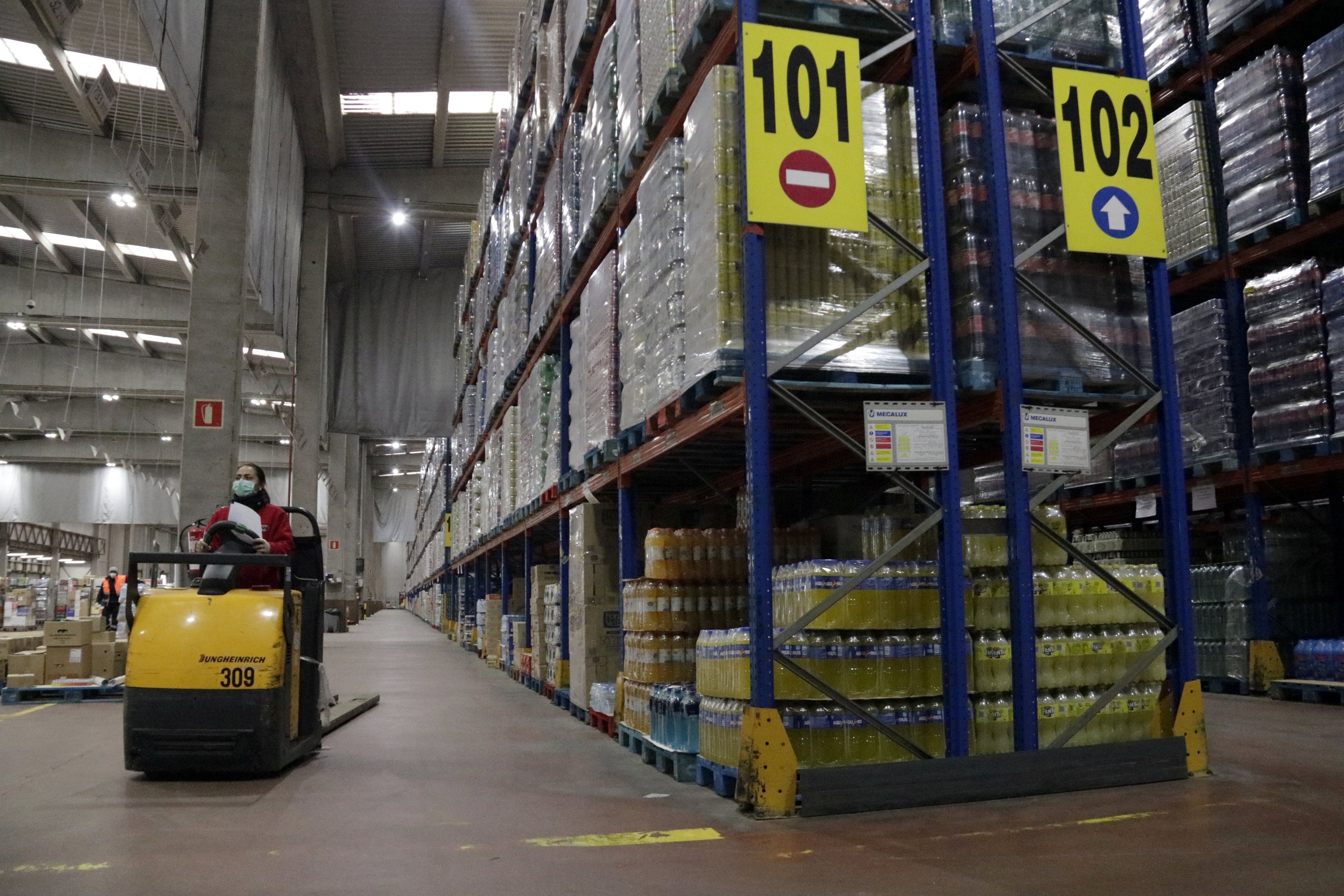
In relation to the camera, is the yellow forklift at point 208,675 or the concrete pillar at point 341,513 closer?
the yellow forklift at point 208,675

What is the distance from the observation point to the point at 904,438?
4.43 m

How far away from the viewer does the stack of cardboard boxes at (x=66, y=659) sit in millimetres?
9539

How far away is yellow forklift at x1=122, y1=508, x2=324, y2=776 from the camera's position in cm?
495

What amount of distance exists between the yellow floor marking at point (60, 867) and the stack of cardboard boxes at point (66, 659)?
680cm

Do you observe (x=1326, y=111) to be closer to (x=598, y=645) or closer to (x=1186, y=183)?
(x=1186, y=183)

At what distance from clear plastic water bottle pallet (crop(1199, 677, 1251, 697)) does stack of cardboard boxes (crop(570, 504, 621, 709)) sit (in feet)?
16.8

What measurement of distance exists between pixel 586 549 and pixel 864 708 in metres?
3.40

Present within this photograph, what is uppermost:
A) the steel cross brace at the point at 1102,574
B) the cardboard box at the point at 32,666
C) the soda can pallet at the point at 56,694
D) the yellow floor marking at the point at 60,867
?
the steel cross brace at the point at 1102,574

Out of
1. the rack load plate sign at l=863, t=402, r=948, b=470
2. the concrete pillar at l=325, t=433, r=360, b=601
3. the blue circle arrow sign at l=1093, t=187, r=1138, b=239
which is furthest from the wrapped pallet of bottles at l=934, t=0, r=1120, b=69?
the concrete pillar at l=325, t=433, r=360, b=601

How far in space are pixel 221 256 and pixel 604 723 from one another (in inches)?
353

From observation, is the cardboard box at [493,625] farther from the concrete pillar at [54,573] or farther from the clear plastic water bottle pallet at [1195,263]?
the concrete pillar at [54,573]

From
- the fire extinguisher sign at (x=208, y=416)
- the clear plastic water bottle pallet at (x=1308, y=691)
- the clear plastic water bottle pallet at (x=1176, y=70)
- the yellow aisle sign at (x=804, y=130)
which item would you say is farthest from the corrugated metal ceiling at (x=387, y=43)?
the clear plastic water bottle pallet at (x=1308, y=691)

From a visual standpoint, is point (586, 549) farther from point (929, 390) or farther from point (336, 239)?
point (336, 239)

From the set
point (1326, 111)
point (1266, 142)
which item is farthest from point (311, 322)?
point (1326, 111)
